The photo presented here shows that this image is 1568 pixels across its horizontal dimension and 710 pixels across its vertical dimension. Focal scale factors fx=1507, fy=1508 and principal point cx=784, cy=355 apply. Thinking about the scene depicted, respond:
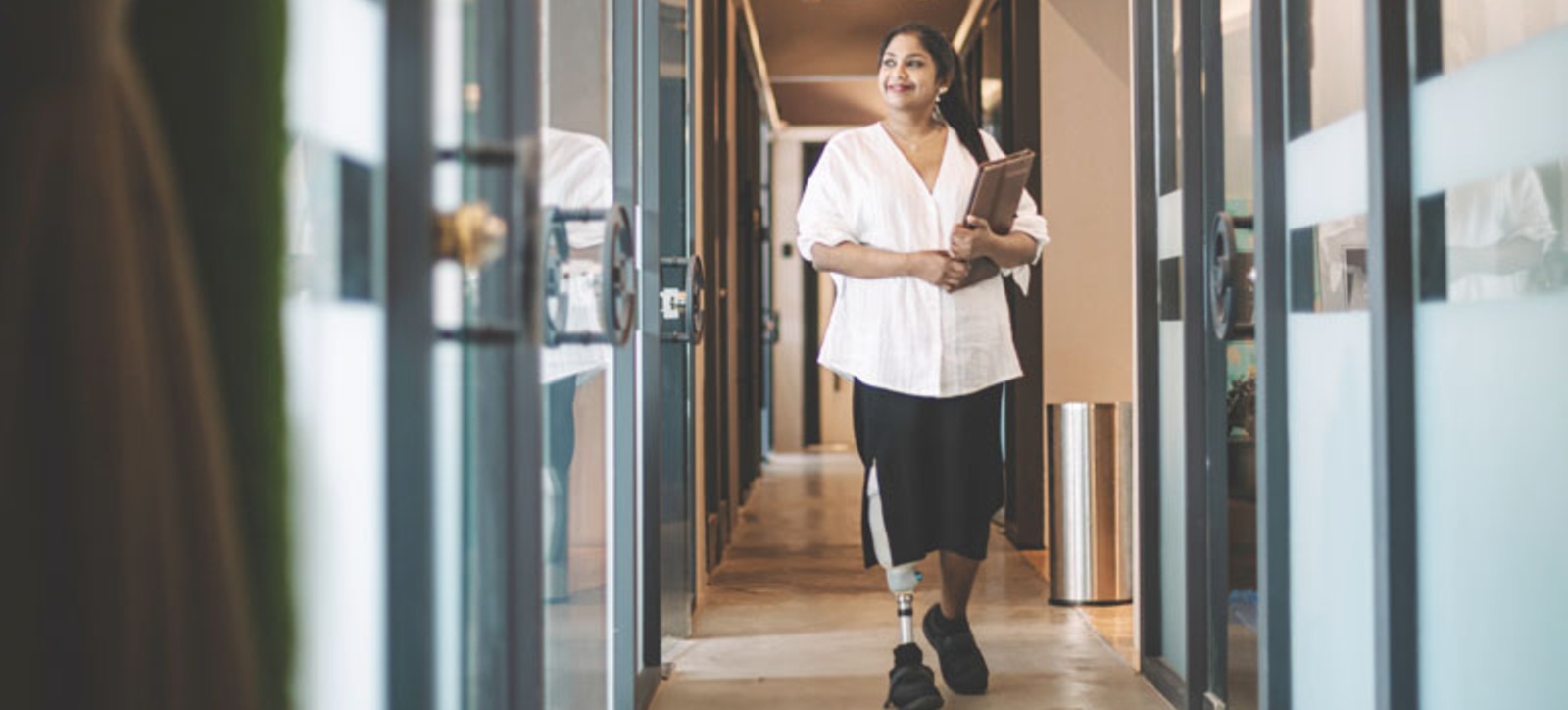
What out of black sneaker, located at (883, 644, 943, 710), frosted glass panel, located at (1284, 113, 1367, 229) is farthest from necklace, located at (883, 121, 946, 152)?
black sneaker, located at (883, 644, 943, 710)

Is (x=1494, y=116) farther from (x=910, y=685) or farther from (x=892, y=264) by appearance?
(x=910, y=685)

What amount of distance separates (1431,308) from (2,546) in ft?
5.39

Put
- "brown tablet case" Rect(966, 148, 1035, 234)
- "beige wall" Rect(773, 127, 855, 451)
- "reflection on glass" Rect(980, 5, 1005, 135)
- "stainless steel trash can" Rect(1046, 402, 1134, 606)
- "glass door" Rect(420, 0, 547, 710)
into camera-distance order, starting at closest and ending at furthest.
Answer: "glass door" Rect(420, 0, 547, 710) → "brown tablet case" Rect(966, 148, 1035, 234) → "stainless steel trash can" Rect(1046, 402, 1134, 606) → "reflection on glass" Rect(980, 5, 1005, 135) → "beige wall" Rect(773, 127, 855, 451)

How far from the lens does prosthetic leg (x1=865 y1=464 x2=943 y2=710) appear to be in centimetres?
315

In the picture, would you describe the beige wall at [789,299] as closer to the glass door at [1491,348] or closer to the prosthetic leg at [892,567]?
the prosthetic leg at [892,567]

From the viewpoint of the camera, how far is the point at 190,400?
2.51 feet

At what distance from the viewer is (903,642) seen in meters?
3.26

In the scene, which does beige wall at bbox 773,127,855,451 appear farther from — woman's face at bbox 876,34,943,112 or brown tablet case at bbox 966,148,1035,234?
brown tablet case at bbox 966,148,1035,234

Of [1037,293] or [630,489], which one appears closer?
[630,489]

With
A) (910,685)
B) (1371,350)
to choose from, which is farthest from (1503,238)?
(910,685)

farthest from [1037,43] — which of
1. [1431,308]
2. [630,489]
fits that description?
[1431,308]

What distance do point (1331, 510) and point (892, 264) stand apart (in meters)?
1.09

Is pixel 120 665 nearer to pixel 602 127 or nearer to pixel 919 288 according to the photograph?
pixel 602 127

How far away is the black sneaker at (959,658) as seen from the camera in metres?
3.32
